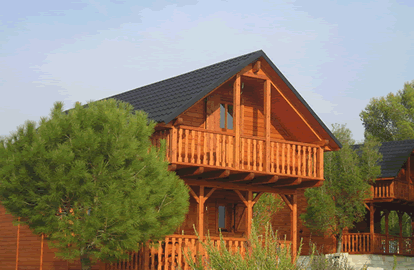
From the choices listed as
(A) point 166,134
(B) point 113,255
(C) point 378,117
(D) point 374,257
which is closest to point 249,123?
(A) point 166,134

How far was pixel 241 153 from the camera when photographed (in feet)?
63.6

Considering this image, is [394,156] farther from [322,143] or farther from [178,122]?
[178,122]

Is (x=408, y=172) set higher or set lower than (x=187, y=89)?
lower

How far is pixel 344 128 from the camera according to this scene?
3241 centimetres

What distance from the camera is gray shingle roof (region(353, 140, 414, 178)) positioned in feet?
110

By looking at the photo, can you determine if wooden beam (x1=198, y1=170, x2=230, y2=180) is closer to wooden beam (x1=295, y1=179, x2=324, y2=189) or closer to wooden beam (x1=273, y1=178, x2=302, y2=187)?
wooden beam (x1=273, y1=178, x2=302, y2=187)

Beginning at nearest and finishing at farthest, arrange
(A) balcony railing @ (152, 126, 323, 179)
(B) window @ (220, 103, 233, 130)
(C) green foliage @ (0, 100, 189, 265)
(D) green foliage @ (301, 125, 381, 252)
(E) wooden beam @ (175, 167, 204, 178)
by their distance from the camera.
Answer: (C) green foliage @ (0, 100, 189, 265), (A) balcony railing @ (152, 126, 323, 179), (E) wooden beam @ (175, 167, 204, 178), (B) window @ (220, 103, 233, 130), (D) green foliage @ (301, 125, 381, 252)

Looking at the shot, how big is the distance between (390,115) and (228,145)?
1619 inches

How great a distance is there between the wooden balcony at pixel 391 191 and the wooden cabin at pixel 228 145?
11.6 meters

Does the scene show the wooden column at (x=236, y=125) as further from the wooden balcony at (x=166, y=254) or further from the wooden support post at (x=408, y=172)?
the wooden support post at (x=408, y=172)

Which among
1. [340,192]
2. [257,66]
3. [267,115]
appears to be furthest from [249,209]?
[340,192]

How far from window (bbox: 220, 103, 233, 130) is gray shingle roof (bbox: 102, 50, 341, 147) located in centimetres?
144

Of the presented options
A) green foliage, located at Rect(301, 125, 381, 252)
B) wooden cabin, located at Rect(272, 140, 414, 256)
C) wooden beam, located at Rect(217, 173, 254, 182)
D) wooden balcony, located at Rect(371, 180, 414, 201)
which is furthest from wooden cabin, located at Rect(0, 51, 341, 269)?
wooden balcony, located at Rect(371, 180, 414, 201)

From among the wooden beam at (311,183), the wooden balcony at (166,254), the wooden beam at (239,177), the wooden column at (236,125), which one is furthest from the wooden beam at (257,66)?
the wooden balcony at (166,254)
